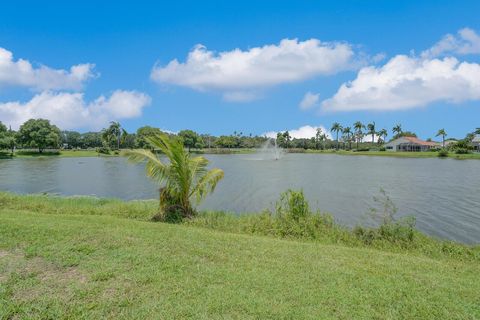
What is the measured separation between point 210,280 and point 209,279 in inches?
1.4

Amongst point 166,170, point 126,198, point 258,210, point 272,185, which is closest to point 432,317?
point 166,170

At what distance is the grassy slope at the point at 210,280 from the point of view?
13.0ft

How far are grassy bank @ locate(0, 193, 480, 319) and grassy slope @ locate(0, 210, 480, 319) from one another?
0.02m

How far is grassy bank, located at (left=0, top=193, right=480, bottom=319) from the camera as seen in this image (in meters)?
3.96

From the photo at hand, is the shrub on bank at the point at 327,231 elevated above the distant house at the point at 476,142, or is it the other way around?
the distant house at the point at 476,142

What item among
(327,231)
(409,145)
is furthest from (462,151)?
(327,231)

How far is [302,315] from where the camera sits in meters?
3.80

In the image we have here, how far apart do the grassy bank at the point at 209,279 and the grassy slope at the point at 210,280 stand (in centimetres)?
2

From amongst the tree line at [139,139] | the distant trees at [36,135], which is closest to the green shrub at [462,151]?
the tree line at [139,139]

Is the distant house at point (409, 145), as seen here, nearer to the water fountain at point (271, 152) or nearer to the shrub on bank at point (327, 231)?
the water fountain at point (271, 152)

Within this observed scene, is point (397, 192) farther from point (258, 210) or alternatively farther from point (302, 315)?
point (302, 315)

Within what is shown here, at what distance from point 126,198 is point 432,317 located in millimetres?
19387

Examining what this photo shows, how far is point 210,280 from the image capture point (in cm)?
475

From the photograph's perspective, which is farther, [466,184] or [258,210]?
[466,184]
